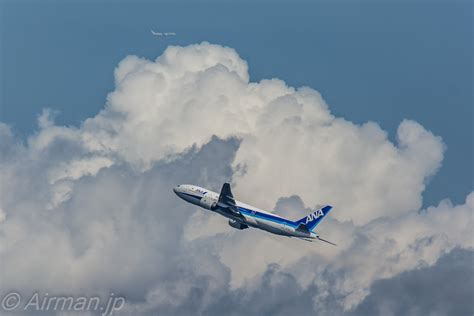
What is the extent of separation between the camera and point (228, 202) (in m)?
197

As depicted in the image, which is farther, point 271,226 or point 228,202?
point 271,226

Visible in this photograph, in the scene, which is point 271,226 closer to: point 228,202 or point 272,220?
point 272,220

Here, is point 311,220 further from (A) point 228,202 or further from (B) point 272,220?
(A) point 228,202

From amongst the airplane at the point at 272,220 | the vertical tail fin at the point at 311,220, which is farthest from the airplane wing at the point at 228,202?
the vertical tail fin at the point at 311,220

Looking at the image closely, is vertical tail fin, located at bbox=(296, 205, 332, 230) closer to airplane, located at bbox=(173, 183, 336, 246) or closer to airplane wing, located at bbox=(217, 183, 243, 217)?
airplane, located at bbox=(173, 183, 336, 246)

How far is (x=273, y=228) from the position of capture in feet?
647

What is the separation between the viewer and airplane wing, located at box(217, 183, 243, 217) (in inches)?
7684

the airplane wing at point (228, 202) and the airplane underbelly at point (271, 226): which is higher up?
the airplane wing at point (228, 202)

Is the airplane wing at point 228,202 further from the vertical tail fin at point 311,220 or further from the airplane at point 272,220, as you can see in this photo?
the vertical tail fin at point 311,220

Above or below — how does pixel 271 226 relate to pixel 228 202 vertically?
below

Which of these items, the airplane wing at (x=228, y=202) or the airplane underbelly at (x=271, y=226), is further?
the airplane underbelly at (x=271, y=226)

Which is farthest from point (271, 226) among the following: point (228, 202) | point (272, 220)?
point (228, 202)

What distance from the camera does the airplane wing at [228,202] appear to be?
195m

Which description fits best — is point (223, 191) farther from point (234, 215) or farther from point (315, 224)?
point (315, 224)
